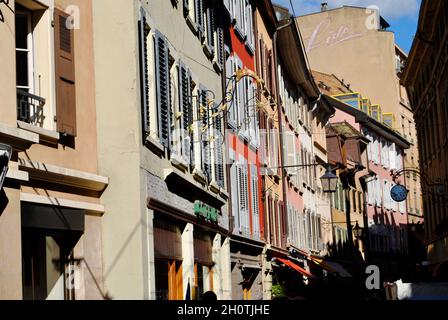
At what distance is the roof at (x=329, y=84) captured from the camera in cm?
6425

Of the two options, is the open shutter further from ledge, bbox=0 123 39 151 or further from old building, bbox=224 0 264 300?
ledge, bbox=0 123 39 151

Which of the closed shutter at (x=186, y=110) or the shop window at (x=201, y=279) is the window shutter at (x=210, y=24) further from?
the shop window at (x=201, y=279)

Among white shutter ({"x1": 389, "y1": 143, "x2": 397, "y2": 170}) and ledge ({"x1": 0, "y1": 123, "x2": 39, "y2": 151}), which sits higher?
white shutter ({"x1": 389, "y1": 143, "x2": 397, "y2": 170})

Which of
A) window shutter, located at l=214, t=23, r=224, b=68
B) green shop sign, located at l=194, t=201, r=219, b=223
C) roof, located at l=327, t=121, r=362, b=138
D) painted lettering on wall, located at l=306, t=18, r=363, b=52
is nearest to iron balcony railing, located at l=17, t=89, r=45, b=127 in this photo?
green shop sign, located at l=194, t=201, r=219, b=223

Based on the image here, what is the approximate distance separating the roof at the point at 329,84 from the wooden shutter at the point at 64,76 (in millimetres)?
51795

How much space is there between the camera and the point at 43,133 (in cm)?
1165

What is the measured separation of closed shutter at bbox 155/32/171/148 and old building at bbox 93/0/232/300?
0.06ft

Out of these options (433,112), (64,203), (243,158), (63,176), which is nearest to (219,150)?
(243,158)

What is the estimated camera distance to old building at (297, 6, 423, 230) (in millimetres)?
68250

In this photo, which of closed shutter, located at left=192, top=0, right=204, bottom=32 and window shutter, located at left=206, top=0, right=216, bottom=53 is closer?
closed shutter, located at left=192, top=0, right=204, bottom=32

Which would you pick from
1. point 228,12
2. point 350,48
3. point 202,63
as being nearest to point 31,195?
point 202,63

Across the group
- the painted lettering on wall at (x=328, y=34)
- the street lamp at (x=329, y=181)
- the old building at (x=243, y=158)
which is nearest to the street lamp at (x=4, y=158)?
the old building at (x=243, y=158)

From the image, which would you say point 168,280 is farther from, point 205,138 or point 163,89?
point 205,138

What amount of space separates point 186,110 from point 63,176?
19.4 feet
